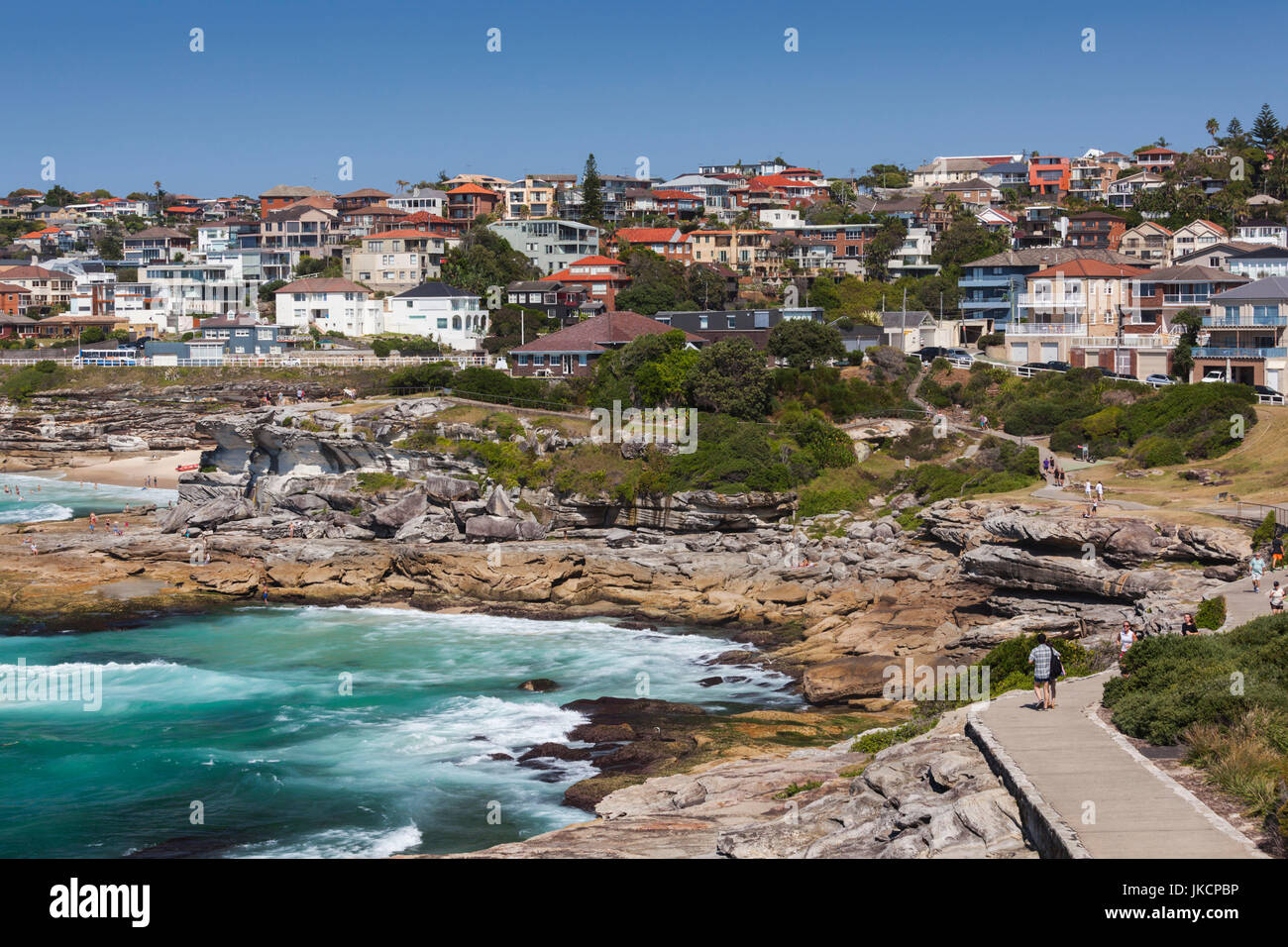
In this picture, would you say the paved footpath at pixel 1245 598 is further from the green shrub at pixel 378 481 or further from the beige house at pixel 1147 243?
the beige house at pixel 1147 243

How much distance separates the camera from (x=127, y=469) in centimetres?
6844

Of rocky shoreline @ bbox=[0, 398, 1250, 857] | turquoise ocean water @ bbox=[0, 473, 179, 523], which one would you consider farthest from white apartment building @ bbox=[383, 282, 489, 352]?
rocky shoreline @ bbox=[0, 398, 1250, 857]

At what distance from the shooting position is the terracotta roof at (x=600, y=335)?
65.5m

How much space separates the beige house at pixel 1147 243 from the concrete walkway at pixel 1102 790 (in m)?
77.7

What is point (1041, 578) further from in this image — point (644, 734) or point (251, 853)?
point (251, 853)

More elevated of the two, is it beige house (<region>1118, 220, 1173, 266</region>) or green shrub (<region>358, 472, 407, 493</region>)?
beige house (<region>1118, 220, 1173, 266</region>)

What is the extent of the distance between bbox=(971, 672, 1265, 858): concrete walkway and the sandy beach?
56.6 metres

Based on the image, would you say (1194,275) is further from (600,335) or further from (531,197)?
(531,197)

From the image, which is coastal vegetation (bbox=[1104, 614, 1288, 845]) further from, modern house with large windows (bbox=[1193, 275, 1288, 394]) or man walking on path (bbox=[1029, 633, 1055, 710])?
modern house with large windows (bbox=[1193, 275, 1288, 394])

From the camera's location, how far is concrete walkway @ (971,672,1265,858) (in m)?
12.5

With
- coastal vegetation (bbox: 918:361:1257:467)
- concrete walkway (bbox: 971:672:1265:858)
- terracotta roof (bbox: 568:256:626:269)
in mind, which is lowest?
concrete walkway (bbox: 971:672:1265:858)

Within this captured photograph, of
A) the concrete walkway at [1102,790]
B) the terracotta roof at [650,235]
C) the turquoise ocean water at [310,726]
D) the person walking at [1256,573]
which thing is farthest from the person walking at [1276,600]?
the terracotta roof at [650,235]

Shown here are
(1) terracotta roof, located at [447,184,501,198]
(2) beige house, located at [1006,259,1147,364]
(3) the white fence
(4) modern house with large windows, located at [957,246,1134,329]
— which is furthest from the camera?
(1) terracotta roof, located at [447,184,501,198]

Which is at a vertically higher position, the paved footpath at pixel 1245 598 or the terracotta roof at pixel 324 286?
the terracotta roof at pixel 324 286
